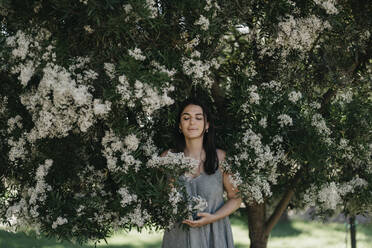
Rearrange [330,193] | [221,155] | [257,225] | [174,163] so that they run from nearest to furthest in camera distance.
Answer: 1. [174,163]
2. [221,155]
3. [330,193]
4. [257,225]

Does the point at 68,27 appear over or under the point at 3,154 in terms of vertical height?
over

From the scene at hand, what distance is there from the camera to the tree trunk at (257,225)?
491 centimetres

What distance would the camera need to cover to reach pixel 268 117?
386 centimetres

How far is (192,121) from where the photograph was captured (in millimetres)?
3816

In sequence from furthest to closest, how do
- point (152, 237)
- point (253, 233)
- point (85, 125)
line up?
point (152, 237)
point (253, 233)
point (85, 125)

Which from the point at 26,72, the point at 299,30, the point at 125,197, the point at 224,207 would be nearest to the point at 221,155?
the point at 224,207

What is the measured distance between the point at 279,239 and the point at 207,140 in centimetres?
698

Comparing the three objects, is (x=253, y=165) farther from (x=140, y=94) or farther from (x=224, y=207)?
(x=140, y=94)

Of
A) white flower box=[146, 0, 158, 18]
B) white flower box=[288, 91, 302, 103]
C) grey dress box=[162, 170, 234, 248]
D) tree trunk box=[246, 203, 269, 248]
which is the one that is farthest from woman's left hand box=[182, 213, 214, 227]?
white flower box=[146, 0, 158, 18]

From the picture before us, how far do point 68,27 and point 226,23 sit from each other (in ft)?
4.28

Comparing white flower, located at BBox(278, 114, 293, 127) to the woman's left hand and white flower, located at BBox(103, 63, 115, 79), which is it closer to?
the woman's left hand

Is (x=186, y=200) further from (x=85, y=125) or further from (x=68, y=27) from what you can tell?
(x=68, y=27)

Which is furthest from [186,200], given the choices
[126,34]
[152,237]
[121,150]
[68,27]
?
[152,237]

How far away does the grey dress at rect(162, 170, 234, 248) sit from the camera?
3689mm
